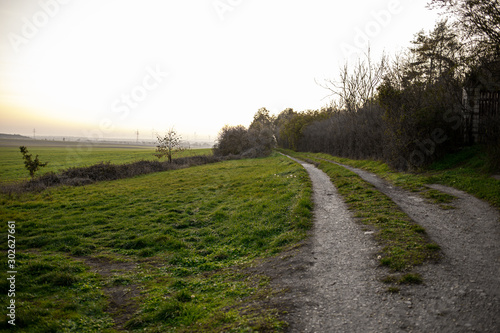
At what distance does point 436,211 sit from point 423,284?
17.1ft

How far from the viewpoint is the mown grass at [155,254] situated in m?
5.14

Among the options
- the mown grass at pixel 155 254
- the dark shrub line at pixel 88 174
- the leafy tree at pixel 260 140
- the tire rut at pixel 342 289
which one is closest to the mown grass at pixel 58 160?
the dark shrub line at pixel 88 174

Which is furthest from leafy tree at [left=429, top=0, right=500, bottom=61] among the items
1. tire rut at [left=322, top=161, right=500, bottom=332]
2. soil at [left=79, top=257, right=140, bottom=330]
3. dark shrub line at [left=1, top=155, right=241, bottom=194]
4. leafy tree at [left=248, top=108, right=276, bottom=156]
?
leafy tree at [left=248, top=108, right=276, bottom=156]

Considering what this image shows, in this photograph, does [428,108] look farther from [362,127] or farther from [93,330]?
[93,330]

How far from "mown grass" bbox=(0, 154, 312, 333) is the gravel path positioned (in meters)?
0.75

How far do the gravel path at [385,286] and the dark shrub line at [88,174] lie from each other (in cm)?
2235

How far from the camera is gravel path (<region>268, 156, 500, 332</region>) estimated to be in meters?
4.11

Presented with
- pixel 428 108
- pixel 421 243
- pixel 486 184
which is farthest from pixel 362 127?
pixel 421 243

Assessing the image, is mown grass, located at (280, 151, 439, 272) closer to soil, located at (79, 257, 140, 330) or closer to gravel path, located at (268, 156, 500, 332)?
gravel path, located at (268, 156, 500, 332)

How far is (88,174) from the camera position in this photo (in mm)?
26047

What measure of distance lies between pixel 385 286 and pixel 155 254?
713cm

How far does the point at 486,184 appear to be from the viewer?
1026 cm

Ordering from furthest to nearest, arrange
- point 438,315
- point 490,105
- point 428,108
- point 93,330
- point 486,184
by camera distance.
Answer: point 428,108
point 490,105
point 486,184
point 93,330
point 438,315

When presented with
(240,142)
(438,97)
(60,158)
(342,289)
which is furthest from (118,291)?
(60,158)
